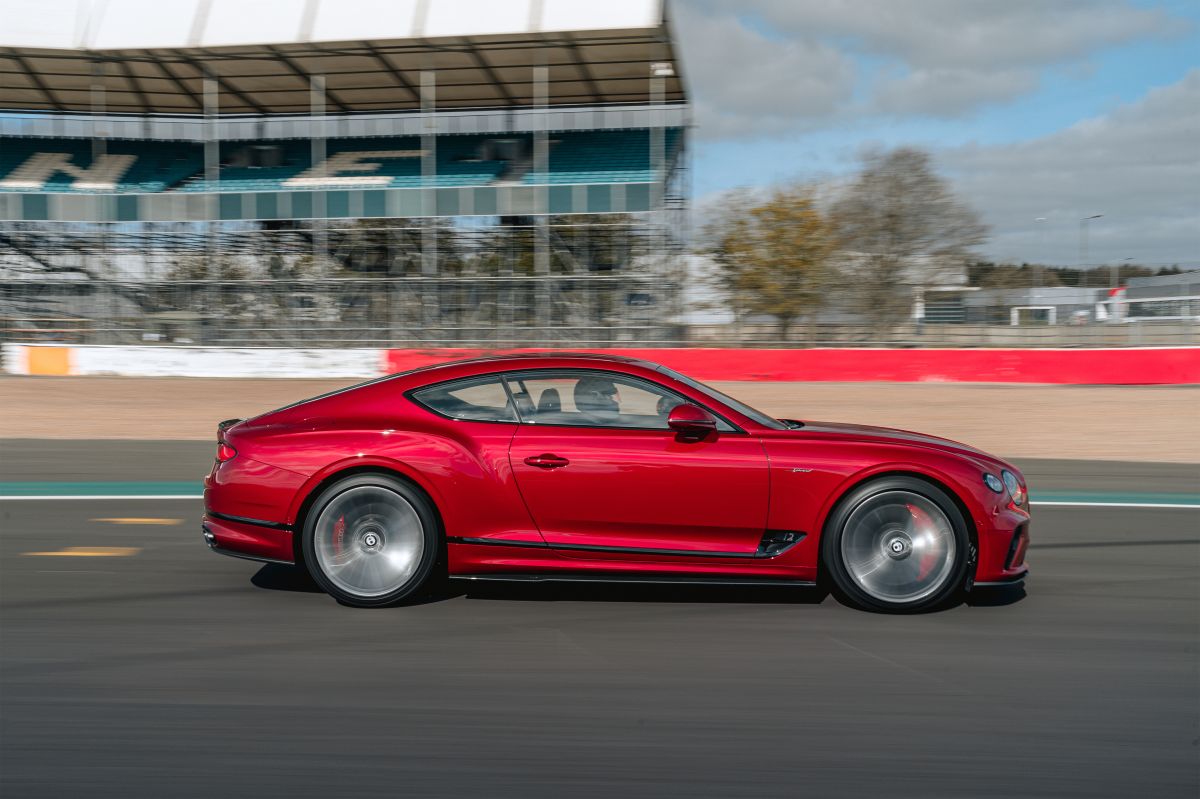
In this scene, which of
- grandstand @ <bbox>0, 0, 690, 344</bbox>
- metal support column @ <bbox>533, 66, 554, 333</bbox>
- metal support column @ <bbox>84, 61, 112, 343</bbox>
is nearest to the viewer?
metal support column @ <bbox>533, 66, 554, 333</bbox>

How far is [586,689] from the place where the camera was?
4.41 m

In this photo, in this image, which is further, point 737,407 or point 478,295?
point 478,295

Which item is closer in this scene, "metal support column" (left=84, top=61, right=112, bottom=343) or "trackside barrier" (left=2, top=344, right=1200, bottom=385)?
"trackside barrier" (left=2, top=344, right=1200, bottom=385)

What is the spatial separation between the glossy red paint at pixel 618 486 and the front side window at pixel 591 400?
0.07 m

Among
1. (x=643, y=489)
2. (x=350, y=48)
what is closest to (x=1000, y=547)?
(x=643, y=489)

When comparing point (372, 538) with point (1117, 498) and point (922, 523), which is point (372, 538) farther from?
point (1117, 498)

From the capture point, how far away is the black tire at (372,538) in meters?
5.51

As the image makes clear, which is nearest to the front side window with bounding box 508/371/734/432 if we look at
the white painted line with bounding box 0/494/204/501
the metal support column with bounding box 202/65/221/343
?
the white painted line with bounding box 0/494/204/501

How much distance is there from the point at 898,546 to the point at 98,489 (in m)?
7.07

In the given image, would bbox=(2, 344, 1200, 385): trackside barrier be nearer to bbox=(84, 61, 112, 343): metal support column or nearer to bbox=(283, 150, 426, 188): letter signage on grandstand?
bbox=(84, 61, 112, 343): metal support column

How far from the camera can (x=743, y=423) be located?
18.1 ft

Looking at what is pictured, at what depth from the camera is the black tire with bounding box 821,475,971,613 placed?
5.41 m

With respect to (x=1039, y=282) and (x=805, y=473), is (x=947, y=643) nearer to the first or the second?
(x=805, y=473)

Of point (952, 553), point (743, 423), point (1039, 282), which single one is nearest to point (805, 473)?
point (743, 423)
